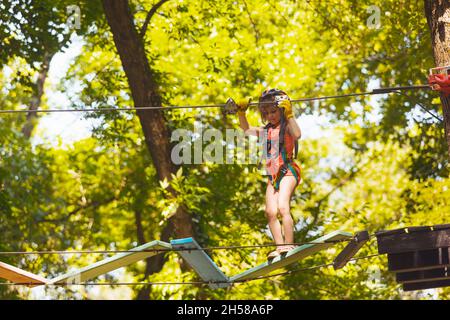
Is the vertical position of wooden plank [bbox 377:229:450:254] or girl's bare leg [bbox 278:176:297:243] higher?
girl's bare leg [bbox 278:176:297:243]

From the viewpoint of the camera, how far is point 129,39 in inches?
424

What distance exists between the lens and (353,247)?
7.31 meters

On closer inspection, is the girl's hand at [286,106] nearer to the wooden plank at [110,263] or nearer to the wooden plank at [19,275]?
the wooden plank at [110,263]

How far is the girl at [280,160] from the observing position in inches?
301

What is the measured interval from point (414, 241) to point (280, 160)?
1.39m

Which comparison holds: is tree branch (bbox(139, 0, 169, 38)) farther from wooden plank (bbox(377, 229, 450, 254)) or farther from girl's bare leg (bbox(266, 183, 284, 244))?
wooden plank (bbox(377, 229, 450, 254))

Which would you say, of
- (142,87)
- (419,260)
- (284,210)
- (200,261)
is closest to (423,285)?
(419,260)

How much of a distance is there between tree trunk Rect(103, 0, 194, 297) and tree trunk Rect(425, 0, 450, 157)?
4243 millimetres

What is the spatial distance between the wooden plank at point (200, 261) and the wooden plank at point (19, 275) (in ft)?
3.96

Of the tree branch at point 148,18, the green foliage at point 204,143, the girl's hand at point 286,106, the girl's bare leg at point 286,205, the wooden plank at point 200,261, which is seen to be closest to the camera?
A: the wooden plank at point 200,261

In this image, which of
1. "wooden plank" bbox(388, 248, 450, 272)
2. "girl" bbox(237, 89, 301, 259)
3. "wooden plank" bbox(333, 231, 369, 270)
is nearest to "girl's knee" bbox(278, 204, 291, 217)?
"girl" bbox(237, 89, 301, 259)

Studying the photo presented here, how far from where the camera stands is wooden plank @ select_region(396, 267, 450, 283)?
726cm

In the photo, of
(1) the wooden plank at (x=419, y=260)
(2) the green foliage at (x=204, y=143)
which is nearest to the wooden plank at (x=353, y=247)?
(1) the wooden plank at (x=419, y=260)
